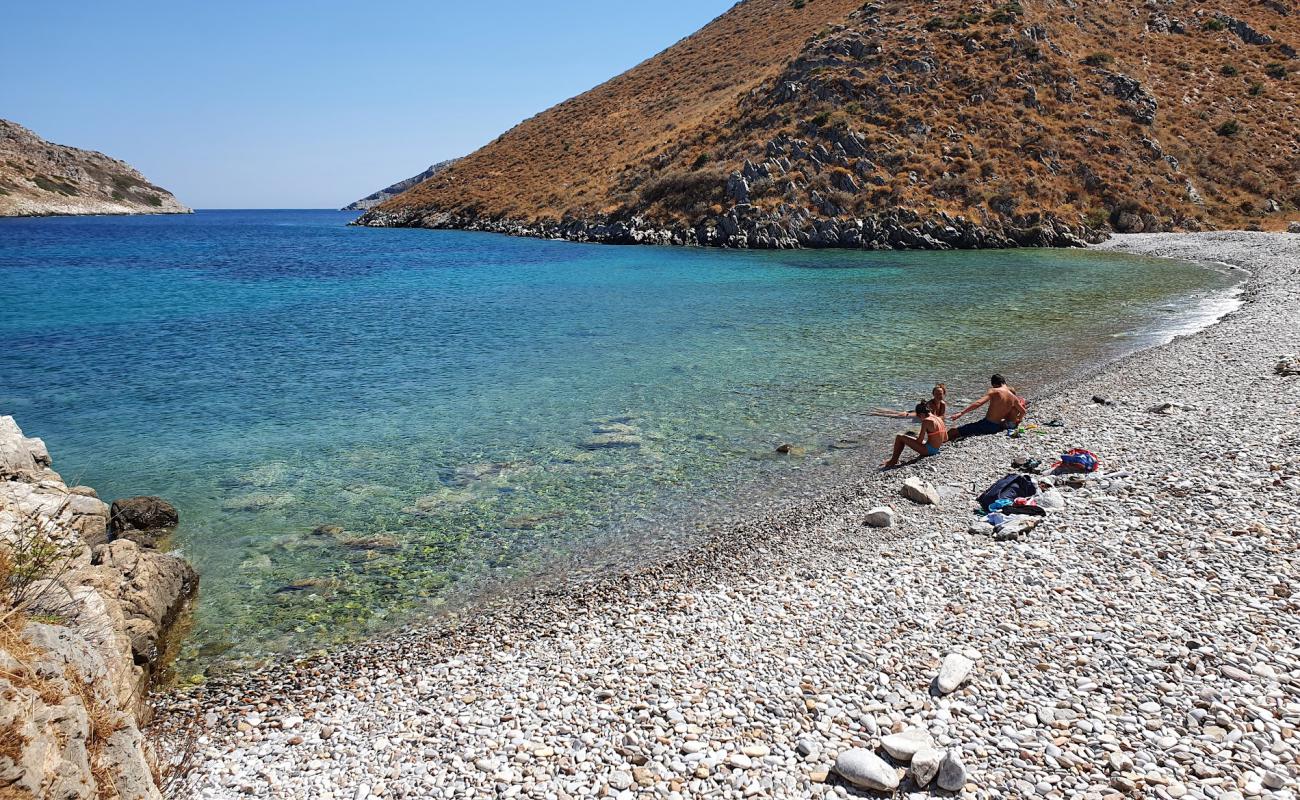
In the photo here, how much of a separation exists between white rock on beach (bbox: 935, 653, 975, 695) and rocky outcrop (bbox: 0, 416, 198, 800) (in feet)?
25.5

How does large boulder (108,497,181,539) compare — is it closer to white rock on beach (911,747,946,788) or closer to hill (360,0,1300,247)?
white rock on beach (911,747,946,788)

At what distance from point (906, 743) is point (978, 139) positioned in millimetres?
78713

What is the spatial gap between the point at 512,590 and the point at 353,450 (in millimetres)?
8259

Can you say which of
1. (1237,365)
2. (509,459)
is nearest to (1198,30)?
(1237,365)

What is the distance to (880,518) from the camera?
1249 centimetres

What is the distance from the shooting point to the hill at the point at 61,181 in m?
139

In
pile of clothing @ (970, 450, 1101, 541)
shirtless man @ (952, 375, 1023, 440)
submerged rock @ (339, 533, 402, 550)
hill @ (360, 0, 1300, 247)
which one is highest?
hill @ (360, 0, 1300, 247)

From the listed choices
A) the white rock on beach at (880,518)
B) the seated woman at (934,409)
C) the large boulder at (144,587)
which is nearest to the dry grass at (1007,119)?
the seated woman at (934,409)

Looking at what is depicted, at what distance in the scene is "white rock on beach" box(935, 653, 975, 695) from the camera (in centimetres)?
765

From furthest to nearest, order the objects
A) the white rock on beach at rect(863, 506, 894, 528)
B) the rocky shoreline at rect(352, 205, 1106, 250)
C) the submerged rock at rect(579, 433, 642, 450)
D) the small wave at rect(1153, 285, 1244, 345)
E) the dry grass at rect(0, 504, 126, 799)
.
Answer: the rocky shoreline at rect(352, 205, 1106, 250) < the small wave at rect(1153, 285, 1244, 345) < the submerged rock at rect(579, 433, 642, 450) < the white rock on beach at rect(863, 506, 894, 528) < the dry grass at rect(0, 504, 126, 799)

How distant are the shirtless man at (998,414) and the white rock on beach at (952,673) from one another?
1003 cm

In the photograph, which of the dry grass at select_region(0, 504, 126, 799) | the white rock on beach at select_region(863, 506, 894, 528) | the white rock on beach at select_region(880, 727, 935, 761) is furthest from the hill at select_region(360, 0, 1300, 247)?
the dry grass at select_region(0, 504, 126, 799)

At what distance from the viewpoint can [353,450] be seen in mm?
17812

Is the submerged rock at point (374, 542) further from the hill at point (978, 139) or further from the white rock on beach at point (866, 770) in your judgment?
the hill at point (978, 139)
